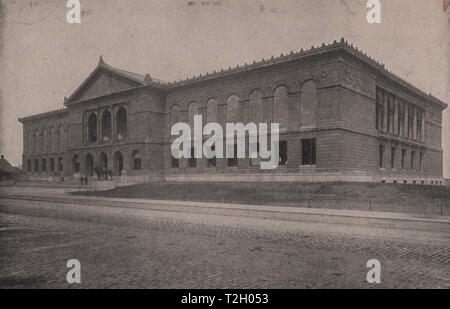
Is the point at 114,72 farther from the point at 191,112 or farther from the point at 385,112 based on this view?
the point at 385,112

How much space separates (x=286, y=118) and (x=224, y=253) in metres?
25.9

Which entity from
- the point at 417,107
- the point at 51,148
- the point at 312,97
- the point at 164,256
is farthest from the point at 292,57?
the point at 51,148

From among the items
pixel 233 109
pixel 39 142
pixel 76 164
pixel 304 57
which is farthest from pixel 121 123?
pixel 304 57

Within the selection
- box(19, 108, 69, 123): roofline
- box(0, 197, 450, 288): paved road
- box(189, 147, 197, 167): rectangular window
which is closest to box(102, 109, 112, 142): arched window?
box(19, 108, 69, 123): roofline

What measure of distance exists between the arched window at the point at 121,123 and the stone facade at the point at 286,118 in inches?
6.5

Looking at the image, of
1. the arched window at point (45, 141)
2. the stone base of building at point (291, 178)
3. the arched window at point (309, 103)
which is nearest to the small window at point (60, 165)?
the arched window at point (45, 141)

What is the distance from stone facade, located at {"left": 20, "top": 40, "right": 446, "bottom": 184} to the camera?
31.0m

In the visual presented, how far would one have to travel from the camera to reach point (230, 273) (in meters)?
7.07

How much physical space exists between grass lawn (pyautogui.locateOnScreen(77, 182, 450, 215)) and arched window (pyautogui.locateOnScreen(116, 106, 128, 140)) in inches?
635

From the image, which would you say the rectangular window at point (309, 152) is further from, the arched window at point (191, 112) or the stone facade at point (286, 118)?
the arched window at point (191, 112)

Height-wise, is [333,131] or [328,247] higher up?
[333,131]

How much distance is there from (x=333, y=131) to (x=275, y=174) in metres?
6.58

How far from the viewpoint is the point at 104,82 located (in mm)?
47469

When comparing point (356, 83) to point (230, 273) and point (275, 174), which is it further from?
point (230, 273)
